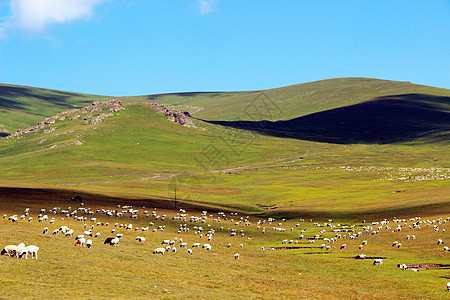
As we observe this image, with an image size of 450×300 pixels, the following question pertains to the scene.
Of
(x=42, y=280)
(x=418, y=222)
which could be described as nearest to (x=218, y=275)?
(x=42, y=280)

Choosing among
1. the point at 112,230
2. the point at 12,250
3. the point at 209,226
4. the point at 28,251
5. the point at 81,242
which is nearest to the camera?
A: the point at 12,250

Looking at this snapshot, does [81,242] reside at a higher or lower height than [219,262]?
higher

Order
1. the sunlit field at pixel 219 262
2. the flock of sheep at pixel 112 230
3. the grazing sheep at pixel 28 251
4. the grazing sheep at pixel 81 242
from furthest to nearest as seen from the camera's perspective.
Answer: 1. the flock of sheep at pixel 112 230
2. the grazing sheep at pixel 81 242
3. the grazing sheep at pixel 28 251
4. the sunlit field at pixel 219 262

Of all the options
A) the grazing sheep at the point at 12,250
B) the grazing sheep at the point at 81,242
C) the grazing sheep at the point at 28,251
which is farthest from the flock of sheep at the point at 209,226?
the grazing sheep at the point at 12,250

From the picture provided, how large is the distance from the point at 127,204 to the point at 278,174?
10255 cm

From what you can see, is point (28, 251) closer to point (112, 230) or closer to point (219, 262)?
point (219, 262)

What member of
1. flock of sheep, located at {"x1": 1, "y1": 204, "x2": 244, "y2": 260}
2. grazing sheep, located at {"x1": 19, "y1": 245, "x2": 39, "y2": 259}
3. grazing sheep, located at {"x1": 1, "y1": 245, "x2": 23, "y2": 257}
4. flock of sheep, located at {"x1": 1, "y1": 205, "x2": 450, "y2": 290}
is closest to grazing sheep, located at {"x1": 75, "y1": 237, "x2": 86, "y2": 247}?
flock of sheep, located at {"x1": 1, "y1": 204, "x2": 244, "y2": 260}

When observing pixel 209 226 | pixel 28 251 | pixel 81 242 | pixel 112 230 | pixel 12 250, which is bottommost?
pixel 209 226

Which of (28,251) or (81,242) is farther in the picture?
(81,242)

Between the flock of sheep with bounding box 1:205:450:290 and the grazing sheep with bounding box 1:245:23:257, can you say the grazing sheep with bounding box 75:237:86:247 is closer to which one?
the flock of sheep with bounding box 1:205:450:290

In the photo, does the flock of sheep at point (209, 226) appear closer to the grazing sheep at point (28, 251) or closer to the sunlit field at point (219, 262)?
the sunlit field at point (219, 262)

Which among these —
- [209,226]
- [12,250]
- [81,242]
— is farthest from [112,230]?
[12,250]

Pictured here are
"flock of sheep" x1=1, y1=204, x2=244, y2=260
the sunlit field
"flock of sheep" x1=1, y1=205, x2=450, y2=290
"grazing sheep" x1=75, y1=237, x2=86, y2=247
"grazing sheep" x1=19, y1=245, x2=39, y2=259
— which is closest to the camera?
the sunlit field

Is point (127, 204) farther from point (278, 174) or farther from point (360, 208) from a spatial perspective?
point (278, 174)
